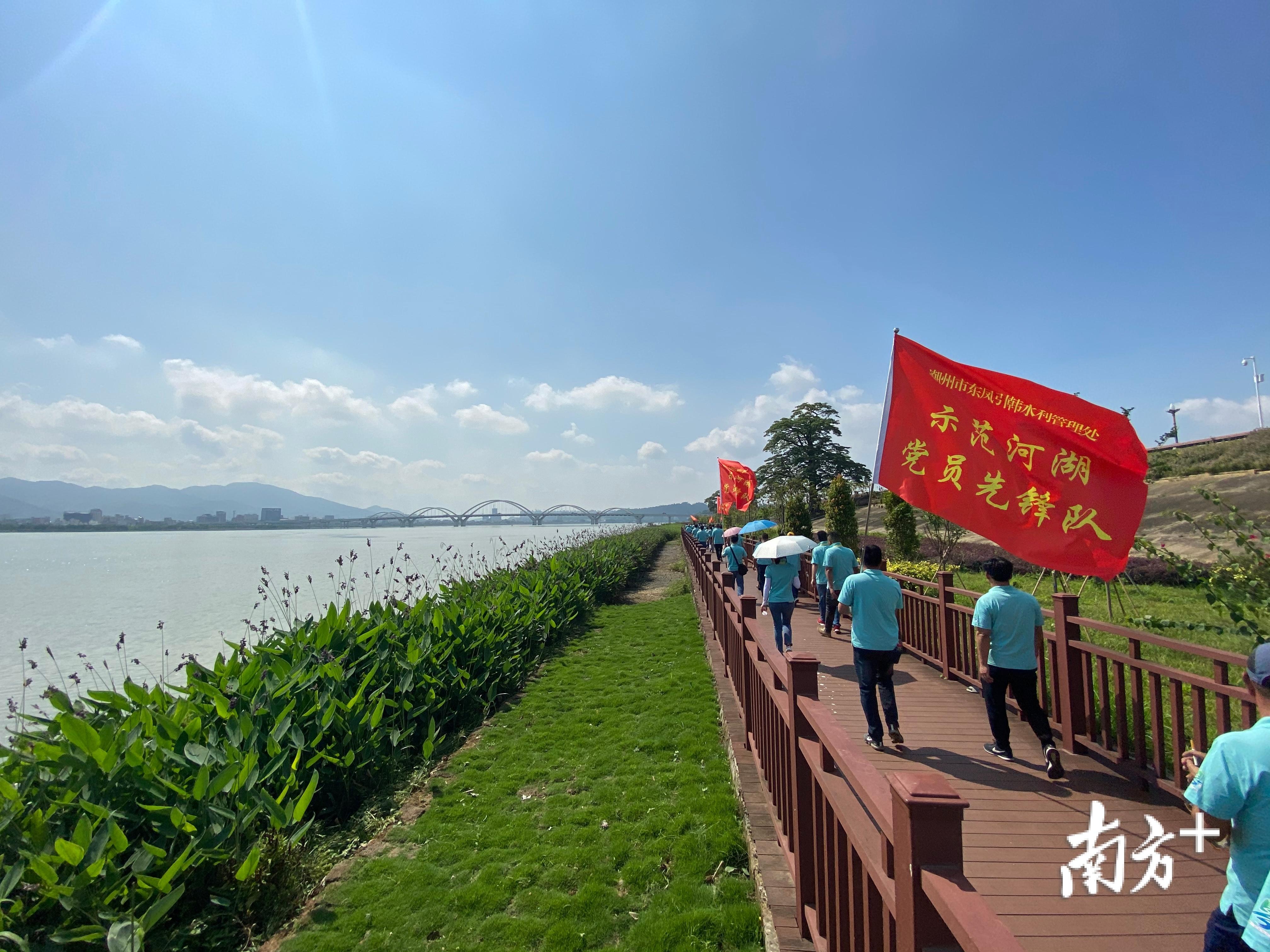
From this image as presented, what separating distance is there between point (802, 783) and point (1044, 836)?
2.04m

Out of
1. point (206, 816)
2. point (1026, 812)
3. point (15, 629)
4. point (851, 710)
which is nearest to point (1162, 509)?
point (851, 710)

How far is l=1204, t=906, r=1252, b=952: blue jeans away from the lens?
1.96 metres

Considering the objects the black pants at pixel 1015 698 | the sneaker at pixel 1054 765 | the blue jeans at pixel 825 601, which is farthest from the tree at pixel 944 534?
the sneaker at pixel 1054 765

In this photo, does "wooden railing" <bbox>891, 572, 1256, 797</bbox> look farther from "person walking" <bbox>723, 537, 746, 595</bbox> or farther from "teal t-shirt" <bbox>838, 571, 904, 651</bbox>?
"person walking" <bbox>723, 537, 746, 595</bbox>

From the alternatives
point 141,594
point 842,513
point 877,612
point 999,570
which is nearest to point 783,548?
point 877,612

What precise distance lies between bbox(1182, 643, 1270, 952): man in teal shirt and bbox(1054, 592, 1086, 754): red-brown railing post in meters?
3.19

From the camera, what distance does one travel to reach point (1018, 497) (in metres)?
4.76

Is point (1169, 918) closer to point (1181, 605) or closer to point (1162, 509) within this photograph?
point (1181, 605)

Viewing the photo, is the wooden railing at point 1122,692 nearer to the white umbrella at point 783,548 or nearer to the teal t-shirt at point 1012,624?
the teal t-shirt at point 1012,624

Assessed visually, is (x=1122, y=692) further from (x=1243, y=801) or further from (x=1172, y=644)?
(x=1243, y=801)

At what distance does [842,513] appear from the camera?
20578 mm

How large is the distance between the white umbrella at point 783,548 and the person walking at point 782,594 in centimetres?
18

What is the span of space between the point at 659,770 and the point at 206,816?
138 inches

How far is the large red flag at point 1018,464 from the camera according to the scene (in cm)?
446
